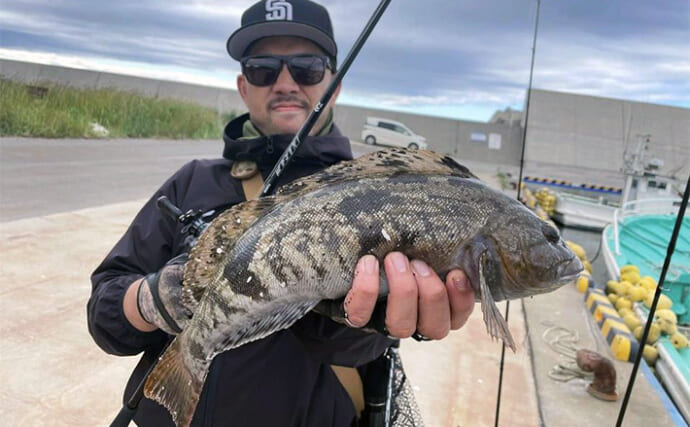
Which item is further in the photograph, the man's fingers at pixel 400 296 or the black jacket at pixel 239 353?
the black jacket at pixel 239 353

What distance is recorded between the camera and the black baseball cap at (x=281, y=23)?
2.26 metres

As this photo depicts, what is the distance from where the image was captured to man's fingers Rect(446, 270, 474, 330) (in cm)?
172

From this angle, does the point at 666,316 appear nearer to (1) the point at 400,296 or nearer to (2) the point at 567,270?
(2) the point at 567,270

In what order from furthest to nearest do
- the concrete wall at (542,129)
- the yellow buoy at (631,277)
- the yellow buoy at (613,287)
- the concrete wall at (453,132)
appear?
1. the concrete wall at (453,132)
2. the concrete wall at (542,129)
3. the yellow buoy at (631,277)
4. the yellow buoy at (613,287)

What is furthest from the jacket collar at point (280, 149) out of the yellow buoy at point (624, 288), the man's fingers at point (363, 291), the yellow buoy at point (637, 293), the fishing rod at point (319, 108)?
the yellow buoy at point (624, 288)

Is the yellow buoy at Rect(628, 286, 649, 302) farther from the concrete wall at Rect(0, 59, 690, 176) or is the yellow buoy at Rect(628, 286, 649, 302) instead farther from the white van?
the white van

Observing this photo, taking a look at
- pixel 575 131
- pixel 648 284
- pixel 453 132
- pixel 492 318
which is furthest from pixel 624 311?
pixel 453 132

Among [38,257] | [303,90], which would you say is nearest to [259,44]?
[303,90]

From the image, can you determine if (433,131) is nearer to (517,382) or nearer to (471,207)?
(517,382)

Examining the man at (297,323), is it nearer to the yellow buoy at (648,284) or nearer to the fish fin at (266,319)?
the fish fin at (266,319)

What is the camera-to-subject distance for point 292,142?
212 centimetres

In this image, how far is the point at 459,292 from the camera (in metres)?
1.72

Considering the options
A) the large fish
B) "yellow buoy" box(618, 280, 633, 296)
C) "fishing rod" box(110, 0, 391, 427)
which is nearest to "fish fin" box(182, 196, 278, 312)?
the large fish

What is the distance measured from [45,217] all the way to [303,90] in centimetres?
640
